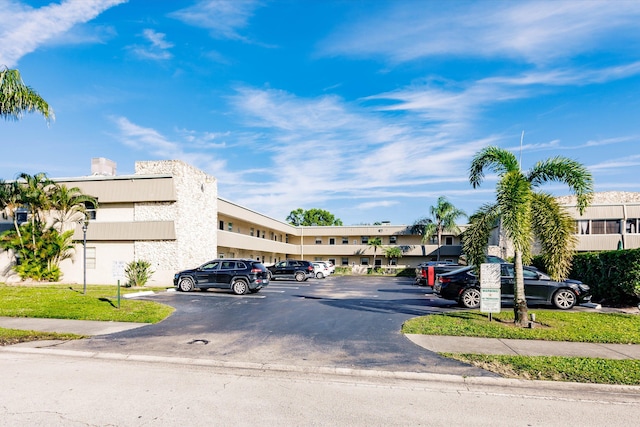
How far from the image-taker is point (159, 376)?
23.7 ft

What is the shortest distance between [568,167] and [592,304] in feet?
26.3

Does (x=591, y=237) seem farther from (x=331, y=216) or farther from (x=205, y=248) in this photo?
(x=331, y=216)

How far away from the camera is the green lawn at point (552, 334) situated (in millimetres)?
7227

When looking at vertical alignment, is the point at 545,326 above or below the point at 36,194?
below

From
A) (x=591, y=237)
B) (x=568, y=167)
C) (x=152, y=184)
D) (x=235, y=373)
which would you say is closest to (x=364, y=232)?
(x=591, y=237)

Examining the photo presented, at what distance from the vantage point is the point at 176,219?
26641 millimetres

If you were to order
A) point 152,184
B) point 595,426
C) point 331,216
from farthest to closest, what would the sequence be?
point 331,216 < point 152,184 < point 595,426

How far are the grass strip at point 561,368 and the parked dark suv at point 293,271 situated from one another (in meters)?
27.4

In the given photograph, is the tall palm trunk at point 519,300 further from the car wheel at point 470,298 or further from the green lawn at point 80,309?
the green lawn at point 80,309

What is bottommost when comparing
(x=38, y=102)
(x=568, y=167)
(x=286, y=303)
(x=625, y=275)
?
(x=286, y=303)

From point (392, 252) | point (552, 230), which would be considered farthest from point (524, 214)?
point (392, 252)

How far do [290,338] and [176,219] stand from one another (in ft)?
60.1

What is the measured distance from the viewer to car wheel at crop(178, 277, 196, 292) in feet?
72.5

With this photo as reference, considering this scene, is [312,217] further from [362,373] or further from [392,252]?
[362,373]
